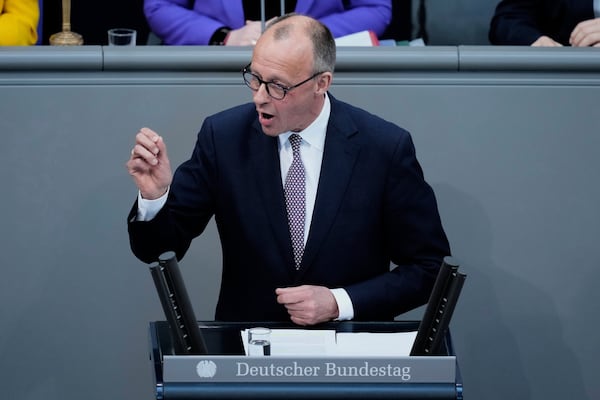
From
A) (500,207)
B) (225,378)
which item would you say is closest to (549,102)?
(500,207)

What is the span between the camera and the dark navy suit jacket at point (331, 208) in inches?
108

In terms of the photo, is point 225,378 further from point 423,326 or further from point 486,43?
point 486,43

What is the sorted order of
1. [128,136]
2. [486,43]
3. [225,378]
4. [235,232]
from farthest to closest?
[486,43]
[128,136]
[235,232]
[225,378]

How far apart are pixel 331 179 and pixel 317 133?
4.4 inches

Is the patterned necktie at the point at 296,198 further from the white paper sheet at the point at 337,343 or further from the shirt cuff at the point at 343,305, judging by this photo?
the white paper sheet at the point at 337,343

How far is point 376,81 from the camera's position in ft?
11.0

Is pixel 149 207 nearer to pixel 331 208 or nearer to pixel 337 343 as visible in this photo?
pixel 331 208

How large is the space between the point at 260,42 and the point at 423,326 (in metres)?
0.76

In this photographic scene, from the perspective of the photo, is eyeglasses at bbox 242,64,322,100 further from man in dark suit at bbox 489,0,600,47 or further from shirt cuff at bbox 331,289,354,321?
man in dark suit at bbox 489,0,600,47

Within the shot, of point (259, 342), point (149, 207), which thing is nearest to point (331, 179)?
point (149, 207)

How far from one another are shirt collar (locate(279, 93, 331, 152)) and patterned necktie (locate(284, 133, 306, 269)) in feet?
0.05

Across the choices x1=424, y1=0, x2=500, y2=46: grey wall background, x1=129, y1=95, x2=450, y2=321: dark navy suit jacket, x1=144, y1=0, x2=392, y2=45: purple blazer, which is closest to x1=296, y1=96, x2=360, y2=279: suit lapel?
x1=129, y1=95, x2=450, y2=321: dark navy suit jacket

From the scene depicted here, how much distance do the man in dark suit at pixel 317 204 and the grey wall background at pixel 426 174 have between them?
0.57 metres

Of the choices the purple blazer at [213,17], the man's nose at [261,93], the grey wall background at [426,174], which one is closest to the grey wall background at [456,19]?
the purple blazer at [213,17]
